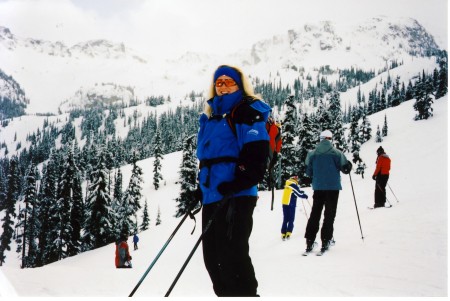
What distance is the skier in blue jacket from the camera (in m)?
2.49

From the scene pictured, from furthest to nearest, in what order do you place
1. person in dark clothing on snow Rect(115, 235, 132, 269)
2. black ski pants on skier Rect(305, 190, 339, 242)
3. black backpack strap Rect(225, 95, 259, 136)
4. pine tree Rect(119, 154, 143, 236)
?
pine tree Rect(119, 154, 143, 236) → person in dark clothing on snow Rect(115, 235, 132, 269) → black ski pants on skier Rect(305, 190, 339, 242) → black backpack strap Rect(225, 95, 259, 136)

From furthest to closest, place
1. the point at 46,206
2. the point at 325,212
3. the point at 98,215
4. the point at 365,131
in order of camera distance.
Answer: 1. the point at 365,131
2. the point at 46,206
3. the point at 98,215
4. the point at 325,212

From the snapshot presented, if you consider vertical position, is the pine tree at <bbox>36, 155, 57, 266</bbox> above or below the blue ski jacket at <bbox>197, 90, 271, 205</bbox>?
below

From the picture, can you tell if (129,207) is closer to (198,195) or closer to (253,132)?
(198,195)

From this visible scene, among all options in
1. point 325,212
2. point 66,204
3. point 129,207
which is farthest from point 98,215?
point 325,212

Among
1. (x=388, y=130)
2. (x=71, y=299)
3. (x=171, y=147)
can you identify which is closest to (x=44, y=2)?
(x=71, y=299)

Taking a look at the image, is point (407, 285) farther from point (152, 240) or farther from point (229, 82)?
point (152, 240)

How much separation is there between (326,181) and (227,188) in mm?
3419

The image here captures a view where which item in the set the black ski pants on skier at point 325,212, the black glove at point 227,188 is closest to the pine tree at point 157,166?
the black ski pants on skier at point 325,212

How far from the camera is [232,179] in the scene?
8.50 ft

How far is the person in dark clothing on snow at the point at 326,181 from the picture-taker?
5.50 metres

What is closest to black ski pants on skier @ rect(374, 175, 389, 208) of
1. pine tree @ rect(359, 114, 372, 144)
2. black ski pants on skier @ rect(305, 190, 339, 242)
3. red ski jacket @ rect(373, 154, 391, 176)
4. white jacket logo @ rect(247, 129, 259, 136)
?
red ski jacket @ rect(373, 154, 391, 176)

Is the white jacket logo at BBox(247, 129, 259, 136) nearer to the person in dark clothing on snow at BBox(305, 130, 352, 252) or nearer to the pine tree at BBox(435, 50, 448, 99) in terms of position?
the person in dark clothing on snow at BBox(305, 130, 352, 252)

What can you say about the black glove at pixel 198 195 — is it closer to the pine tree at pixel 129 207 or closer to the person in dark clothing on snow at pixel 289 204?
the person in dark clothing on snow at pixel 289 204
